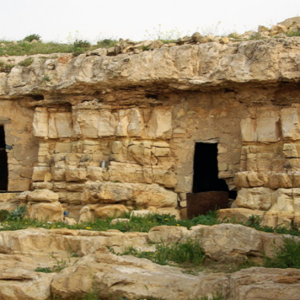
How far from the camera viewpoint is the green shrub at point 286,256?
757cm

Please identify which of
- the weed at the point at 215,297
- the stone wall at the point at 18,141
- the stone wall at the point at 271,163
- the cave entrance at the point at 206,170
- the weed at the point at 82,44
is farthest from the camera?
the weed at the point at 82,44

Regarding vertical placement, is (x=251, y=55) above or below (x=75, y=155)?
above

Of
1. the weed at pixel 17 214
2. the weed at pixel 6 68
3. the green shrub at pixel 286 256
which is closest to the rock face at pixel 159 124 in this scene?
the weed at pixel 17 214

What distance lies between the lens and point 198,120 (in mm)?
13344

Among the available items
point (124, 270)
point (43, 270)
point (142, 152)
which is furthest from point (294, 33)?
point (43, 270)

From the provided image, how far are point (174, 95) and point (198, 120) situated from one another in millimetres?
906

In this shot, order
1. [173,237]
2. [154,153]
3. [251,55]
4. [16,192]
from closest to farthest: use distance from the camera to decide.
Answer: [173,237]
[251,55]
[154,153]
[16,192]

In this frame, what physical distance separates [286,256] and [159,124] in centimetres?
627

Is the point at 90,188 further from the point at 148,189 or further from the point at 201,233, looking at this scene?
the point at 201,233

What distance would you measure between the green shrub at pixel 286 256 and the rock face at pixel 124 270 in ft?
0.84

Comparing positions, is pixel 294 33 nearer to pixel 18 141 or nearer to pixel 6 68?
pixel 18 141

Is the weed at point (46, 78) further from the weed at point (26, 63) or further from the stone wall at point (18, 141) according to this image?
the weed at point (26, 63)

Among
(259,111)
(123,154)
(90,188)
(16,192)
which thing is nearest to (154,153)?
(123,154)

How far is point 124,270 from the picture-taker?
23.2 ft
